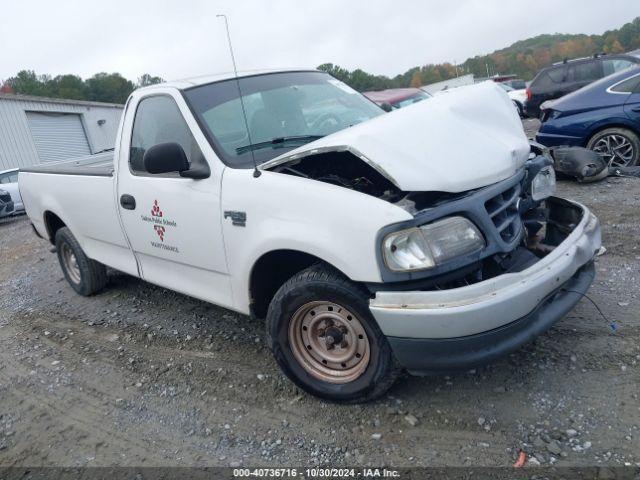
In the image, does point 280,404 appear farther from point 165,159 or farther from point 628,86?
point 628,86

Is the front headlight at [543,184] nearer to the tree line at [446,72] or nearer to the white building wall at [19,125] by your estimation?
the white building wall at [19,125]

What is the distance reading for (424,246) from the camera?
2.35 metres

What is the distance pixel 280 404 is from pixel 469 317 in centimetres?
135

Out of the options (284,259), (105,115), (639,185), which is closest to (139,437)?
(284,259)

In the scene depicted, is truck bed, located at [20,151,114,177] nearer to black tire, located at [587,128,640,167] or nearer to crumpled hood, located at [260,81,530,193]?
crumpled hood, located at [260,81,530,193]

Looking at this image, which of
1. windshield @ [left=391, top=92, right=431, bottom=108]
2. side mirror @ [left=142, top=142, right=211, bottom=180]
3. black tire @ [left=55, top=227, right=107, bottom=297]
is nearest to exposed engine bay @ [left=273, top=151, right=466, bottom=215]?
side mirror @ [left=142, top=142, right=211, bottom=180]

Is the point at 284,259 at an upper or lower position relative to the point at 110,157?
lower

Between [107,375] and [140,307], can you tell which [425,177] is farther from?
[140,307]

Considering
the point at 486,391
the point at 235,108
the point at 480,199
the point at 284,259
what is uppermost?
the point at 235,108

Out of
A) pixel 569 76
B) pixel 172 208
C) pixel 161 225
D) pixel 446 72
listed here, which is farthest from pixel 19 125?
pixel 446 72

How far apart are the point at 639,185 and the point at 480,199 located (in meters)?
4.90

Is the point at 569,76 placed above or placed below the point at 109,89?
below

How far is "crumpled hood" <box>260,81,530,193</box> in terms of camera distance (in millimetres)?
2496

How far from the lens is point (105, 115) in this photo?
26.5m
